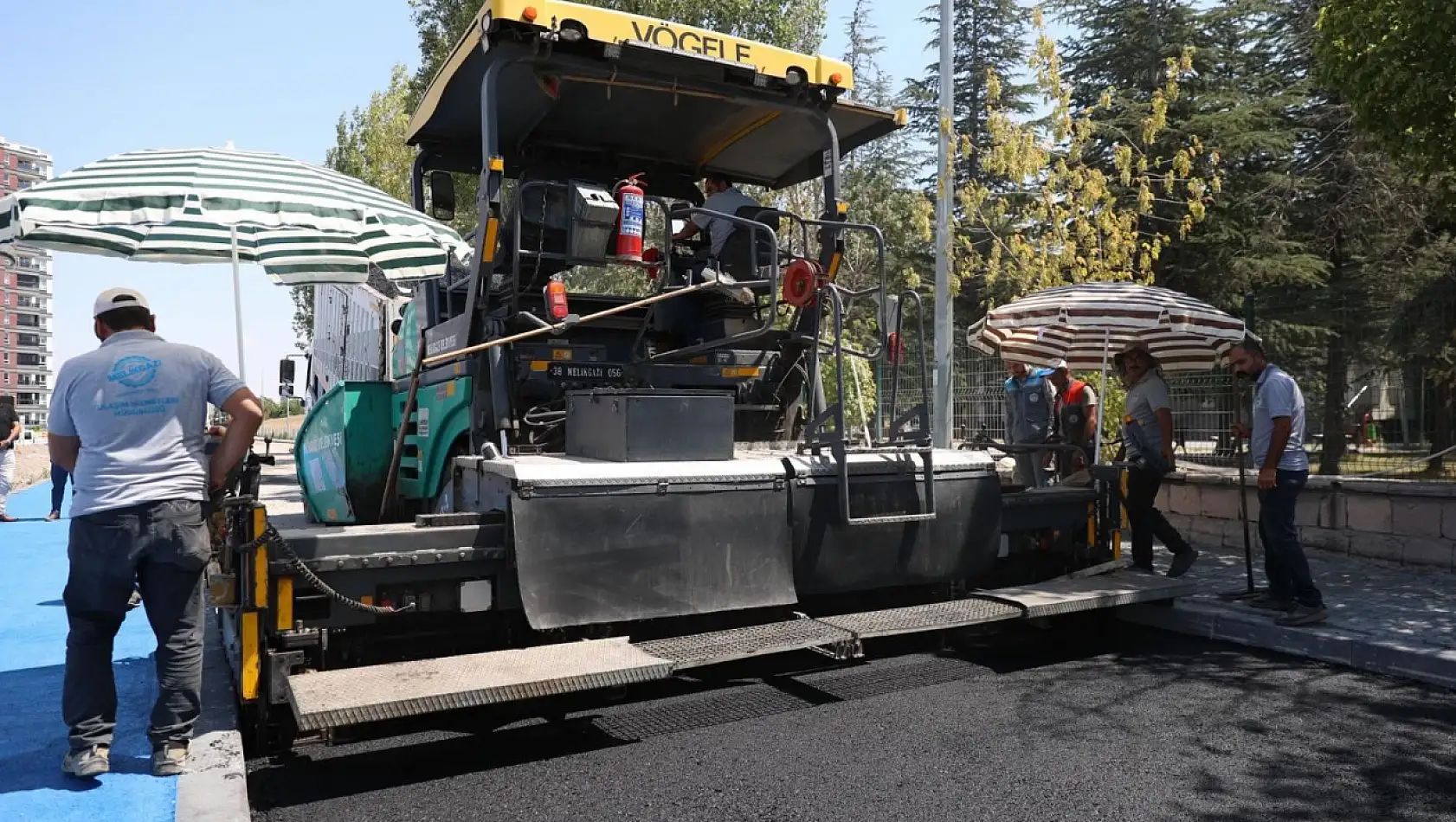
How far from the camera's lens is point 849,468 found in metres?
5.30

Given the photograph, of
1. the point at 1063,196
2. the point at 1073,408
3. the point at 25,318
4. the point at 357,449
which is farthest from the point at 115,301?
the point at 25,318

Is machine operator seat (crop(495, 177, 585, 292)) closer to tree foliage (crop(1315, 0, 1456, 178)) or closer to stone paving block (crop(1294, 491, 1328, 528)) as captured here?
tree foliage (crop(1315, 0, 1456, 178))

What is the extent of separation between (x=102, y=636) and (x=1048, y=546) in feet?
16.6

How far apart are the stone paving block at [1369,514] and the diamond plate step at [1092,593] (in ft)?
11.9

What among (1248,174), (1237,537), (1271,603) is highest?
(1248,174)

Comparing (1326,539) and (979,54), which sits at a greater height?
(979,54)

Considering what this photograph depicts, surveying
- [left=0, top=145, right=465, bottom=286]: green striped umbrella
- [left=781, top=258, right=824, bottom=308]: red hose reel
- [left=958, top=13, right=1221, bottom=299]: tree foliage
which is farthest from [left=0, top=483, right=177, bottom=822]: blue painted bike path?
[left=958, top=13, right=1221, bottom=299]: tree foliage

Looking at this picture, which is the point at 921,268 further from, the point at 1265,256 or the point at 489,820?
the point at 489,820

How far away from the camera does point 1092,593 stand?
5.81 metres

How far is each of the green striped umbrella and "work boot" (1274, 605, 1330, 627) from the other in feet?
18.2

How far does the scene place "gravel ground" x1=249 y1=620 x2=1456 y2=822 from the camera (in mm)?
3830

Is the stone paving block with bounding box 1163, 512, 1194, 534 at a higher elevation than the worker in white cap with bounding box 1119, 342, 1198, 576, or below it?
below

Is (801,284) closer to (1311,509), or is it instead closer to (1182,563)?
(1182,563)

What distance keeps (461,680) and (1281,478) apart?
531 centimetres
